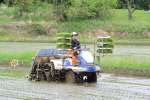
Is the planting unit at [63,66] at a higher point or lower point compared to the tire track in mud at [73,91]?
higher

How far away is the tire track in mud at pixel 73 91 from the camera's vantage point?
10547 mm

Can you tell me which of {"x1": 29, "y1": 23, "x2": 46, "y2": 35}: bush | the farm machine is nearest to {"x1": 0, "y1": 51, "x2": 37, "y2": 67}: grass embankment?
the farm machine

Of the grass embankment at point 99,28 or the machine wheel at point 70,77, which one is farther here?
the grass embankment at point 99,28

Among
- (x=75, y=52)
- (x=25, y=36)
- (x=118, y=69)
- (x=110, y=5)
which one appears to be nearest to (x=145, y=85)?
(x=75, y=52)

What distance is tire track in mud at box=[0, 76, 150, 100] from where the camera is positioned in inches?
415

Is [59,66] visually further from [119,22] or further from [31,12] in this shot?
[31,12]

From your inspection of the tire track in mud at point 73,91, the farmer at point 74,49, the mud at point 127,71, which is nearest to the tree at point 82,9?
the mud at point 127,71

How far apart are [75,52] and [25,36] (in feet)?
140

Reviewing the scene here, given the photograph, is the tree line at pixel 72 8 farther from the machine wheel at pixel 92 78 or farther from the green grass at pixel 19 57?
the machine wheel at pixel 92 78

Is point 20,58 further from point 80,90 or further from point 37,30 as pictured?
point 37,30

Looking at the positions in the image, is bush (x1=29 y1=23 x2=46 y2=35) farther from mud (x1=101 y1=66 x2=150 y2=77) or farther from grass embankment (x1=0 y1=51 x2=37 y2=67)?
mud (x1=101 y1=66 x2=150 y2=77)

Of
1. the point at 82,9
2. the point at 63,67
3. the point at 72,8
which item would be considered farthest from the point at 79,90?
the point at 82,9

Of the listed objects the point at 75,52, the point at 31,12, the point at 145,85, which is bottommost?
the point at 145,85

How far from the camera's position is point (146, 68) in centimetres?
1652
